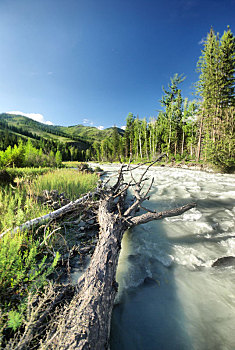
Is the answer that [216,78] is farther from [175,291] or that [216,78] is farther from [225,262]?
[175,291]

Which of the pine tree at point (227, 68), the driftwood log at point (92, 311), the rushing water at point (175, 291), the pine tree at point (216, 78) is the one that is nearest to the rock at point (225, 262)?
the rushing water at point (175, 291)

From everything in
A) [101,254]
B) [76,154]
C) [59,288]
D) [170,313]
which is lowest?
[170,313]

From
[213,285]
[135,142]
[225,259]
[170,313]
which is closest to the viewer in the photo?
[170,313]

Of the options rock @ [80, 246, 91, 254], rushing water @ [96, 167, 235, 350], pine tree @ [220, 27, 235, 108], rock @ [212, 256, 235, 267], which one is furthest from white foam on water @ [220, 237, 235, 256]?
pine tree @ [220, 27, 235, 108]

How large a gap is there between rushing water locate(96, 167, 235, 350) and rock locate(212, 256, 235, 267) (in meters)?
0.09

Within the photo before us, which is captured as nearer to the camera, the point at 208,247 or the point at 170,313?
the point at 170,313

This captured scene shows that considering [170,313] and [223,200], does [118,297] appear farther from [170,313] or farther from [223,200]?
[223,200]

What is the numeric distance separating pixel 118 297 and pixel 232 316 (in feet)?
4.88

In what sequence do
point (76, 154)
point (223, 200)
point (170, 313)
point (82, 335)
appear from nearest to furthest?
point (82, 335) → point (170, 313) → point (223, 200) → point (76, 154)

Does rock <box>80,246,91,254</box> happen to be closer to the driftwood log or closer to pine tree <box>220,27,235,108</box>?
the driftwood log

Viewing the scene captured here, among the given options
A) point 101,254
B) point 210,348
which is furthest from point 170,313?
point 101,254

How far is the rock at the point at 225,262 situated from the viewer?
105 inches

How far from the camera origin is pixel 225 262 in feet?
8.93

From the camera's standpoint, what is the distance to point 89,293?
1.43 meters
